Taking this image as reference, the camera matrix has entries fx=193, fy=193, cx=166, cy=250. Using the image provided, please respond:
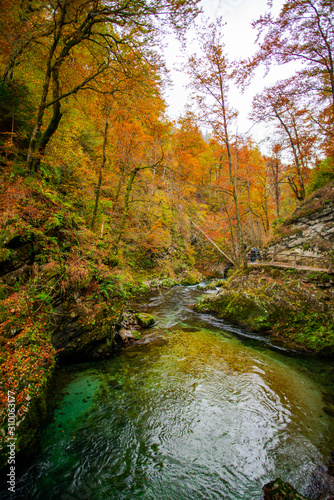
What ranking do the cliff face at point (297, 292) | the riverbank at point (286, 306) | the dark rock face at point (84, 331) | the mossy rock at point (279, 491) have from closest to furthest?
the mossy rock at point (279, 491) < the dark rock face at point (84, 331) < the riverbank at point (286, 306) < the cliff face at point (297, 292)

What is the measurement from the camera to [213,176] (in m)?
29.1

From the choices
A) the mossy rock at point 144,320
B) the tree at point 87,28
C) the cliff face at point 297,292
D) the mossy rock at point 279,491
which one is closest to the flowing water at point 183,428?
the mossy rock at point 279,491

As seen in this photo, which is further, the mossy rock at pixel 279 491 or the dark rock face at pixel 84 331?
the dark rock face at pixel 84 331

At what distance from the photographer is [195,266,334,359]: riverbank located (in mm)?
6891

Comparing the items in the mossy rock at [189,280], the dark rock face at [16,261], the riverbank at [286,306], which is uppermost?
the dark rock face at [16,261]

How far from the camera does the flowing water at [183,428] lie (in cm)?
299

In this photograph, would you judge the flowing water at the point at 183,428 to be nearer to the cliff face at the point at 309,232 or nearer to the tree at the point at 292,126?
the cliff face at the point at 309,232

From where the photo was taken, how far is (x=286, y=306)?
26.3 ft

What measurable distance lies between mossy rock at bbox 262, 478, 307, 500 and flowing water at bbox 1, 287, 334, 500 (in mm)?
176

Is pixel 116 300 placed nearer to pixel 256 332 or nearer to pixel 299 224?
pixel 256 332

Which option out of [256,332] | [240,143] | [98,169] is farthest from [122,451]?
[240,143]

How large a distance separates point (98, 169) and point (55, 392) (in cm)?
883

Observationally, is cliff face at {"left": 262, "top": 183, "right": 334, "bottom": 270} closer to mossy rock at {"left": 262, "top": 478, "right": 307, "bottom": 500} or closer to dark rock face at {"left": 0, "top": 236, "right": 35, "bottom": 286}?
mossy rock at {"left": 262, "top": 478, "right": 307, "bottom": 500}

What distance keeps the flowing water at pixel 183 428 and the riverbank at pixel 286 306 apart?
3.18ft
